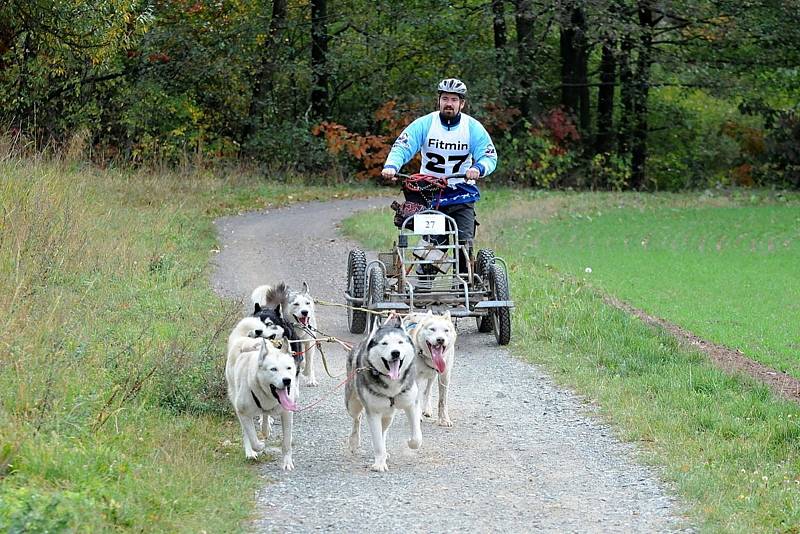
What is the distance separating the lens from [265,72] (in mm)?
33000

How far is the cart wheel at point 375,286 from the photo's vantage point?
11.3m

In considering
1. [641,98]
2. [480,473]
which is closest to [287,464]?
[480,473]

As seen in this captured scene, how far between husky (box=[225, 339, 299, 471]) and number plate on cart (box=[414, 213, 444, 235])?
3.64 metres

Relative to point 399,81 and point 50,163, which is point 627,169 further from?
point 50,163

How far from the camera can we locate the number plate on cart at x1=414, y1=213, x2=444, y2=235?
11.3 m

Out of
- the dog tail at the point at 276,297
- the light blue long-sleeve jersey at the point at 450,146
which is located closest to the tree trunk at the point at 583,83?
the light blue long-sleeve jersey at the point at 450,146

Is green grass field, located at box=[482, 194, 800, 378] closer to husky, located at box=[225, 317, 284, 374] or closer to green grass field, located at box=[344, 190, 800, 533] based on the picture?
green grass field, located at box=[344, 190, 800, 533]

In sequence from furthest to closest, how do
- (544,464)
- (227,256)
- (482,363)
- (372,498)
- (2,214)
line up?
1. (227,256)
2. (2,214)
3. (482,363)
4. (544,464)
5. (372,498)

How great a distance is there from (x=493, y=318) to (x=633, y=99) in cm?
2712

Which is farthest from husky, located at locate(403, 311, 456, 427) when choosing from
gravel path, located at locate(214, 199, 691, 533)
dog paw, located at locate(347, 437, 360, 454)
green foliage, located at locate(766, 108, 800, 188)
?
green foliage, located at locate(766, 108, 800, 188)

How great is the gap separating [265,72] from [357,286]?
2199 cm

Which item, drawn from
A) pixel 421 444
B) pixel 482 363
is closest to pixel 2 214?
pixel 482 363

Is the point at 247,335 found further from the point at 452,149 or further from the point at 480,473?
the point at 452,149

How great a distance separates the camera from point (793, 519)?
654cm
